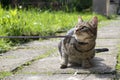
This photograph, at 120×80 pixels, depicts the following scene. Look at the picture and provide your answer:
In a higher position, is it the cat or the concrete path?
the cat

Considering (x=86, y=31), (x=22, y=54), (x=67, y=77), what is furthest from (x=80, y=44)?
(x=22, y=54)

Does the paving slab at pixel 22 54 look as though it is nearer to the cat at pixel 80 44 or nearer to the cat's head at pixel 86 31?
the cat at pixel 80 44

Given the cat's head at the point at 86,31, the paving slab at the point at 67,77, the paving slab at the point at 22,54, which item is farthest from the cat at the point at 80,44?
the paving slab at the point at 22,54

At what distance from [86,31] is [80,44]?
17cm

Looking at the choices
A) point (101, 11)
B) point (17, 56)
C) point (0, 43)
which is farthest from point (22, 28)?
point (101, 11)

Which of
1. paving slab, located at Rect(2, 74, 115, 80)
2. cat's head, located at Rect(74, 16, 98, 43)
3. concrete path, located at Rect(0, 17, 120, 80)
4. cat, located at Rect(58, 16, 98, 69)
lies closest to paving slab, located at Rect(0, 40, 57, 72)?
concrete path, located at Rect(0, 17, 120, 80)

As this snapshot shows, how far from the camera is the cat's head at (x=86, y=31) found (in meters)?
3.26

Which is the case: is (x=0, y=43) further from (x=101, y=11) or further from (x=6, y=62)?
(x=101, y=11)

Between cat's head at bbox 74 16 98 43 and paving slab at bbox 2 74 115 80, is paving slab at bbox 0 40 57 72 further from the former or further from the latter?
cat's head at bbox 74 16 98 43

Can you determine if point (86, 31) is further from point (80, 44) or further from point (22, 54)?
point (22, 54)

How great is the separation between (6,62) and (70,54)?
2.72ft

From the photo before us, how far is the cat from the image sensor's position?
10.8 ft

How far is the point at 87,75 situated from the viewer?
3162 mm

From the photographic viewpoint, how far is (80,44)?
338cm
